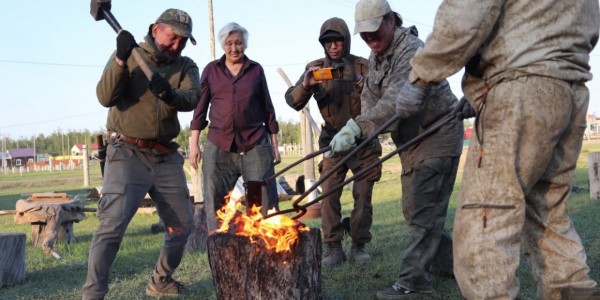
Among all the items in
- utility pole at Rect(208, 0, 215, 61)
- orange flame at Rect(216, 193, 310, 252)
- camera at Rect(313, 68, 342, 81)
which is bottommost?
orange flame at Rect(216, 193, 310, 252)

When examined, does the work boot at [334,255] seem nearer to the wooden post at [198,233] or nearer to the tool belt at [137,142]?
the wooden post at [198,233]

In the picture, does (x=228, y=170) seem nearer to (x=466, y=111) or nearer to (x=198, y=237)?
(x=198, y=237)

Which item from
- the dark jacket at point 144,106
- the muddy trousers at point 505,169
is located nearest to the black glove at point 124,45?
the dark jacket at point 144,106

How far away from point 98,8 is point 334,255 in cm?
315

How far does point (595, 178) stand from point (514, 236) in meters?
7.97

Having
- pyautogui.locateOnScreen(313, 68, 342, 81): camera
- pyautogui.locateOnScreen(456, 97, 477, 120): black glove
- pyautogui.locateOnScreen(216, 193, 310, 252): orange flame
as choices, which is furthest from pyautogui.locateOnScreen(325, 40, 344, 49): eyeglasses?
pyautogui.locateOnScreen(456, 97, 477, 120): black glove

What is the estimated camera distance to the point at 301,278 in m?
4.06

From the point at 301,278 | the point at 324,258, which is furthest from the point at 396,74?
the point at 324,258

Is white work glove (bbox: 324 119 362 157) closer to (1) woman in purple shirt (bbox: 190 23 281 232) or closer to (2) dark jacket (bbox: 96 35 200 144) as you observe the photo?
(2) dark jacket (bbox: 96 35 200 144)

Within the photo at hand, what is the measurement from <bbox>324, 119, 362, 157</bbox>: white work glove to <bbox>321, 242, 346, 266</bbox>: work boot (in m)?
2.48

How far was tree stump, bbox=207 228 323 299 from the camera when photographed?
13.1 ft

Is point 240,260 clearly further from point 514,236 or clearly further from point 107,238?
point 514,236

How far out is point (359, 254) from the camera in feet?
20.9

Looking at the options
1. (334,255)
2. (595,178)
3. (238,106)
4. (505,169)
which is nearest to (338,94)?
(238,106)
